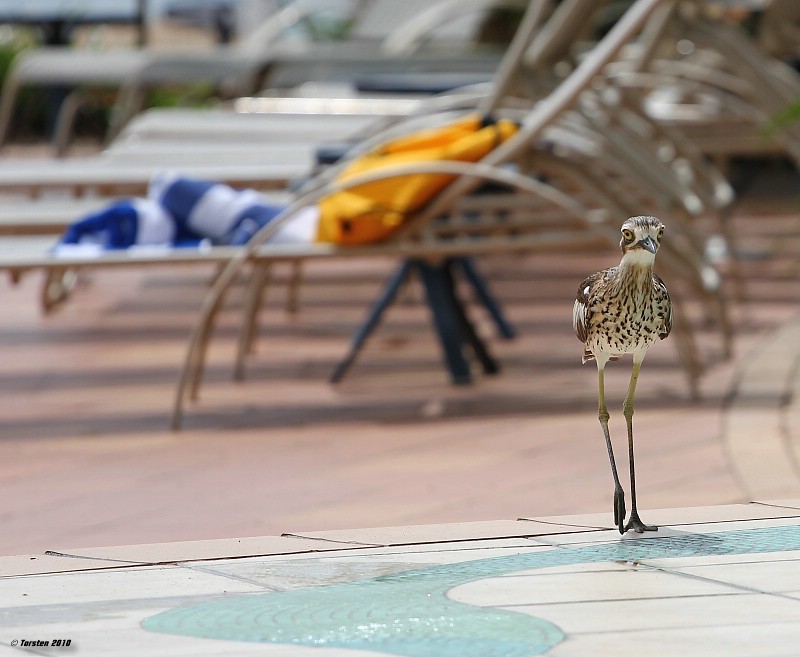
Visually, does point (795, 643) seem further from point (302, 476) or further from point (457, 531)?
point (302, 476)

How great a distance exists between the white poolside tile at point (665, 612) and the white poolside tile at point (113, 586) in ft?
1.37

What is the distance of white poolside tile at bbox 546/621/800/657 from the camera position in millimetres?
1623

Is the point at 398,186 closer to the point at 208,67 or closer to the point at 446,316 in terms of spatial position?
the point at 446,316

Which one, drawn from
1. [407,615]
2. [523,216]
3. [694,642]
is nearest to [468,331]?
[523,216]

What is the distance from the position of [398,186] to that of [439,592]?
2.33 m

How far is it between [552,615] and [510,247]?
7.66ft

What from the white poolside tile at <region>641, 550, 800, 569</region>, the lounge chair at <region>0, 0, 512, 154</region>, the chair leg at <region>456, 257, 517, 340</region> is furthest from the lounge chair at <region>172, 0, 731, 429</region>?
the lounge chair at <region>0, 0, 512, 154</region>

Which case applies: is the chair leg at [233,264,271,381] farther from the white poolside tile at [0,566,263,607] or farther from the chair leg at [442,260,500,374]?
the white poolside tile at [0,566,263,607]

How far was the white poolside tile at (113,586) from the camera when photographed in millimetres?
Answer: 1898

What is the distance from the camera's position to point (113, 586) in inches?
76.7

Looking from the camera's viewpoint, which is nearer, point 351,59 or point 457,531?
point 457,531

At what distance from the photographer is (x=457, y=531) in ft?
7.22

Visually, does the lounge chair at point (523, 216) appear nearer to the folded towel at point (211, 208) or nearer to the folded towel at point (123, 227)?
the folded towel at point (211, 208)

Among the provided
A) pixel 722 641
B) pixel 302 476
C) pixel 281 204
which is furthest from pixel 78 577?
pixel 281 204
